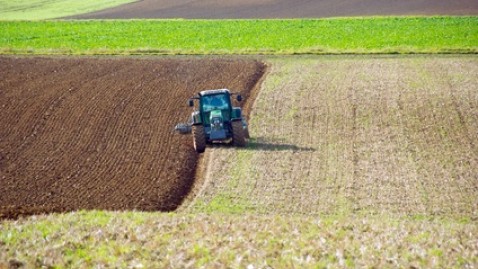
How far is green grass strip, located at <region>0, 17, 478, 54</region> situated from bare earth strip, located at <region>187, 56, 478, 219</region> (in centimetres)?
673

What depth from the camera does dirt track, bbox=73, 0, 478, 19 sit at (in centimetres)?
6950

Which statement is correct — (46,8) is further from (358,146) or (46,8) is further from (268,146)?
(358,146)

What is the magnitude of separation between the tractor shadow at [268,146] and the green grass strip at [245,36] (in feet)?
66.6

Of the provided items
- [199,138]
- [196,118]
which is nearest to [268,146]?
[199,138]

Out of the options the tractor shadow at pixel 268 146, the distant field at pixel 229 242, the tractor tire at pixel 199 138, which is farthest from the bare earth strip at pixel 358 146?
the distant field at pixel 229 242

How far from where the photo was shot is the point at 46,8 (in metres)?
82.1

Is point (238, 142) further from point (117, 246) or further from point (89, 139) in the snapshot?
point (117, 246)

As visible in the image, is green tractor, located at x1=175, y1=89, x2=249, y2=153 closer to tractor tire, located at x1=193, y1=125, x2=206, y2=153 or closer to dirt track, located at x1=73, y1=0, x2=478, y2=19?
tractor tire, located at x1=193, y1=125, x2=206, y2=153

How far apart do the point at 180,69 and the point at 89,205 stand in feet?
73.6

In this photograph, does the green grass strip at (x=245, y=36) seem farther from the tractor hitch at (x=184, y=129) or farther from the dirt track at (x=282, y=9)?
the tractor hitch at (x=184, y=129)

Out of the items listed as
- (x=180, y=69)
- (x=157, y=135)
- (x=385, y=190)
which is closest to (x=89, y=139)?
(x=157, y=135)

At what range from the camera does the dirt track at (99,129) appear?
24016 millimetres

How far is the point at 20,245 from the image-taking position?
15945mm

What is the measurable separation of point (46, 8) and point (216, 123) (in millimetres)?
56081
